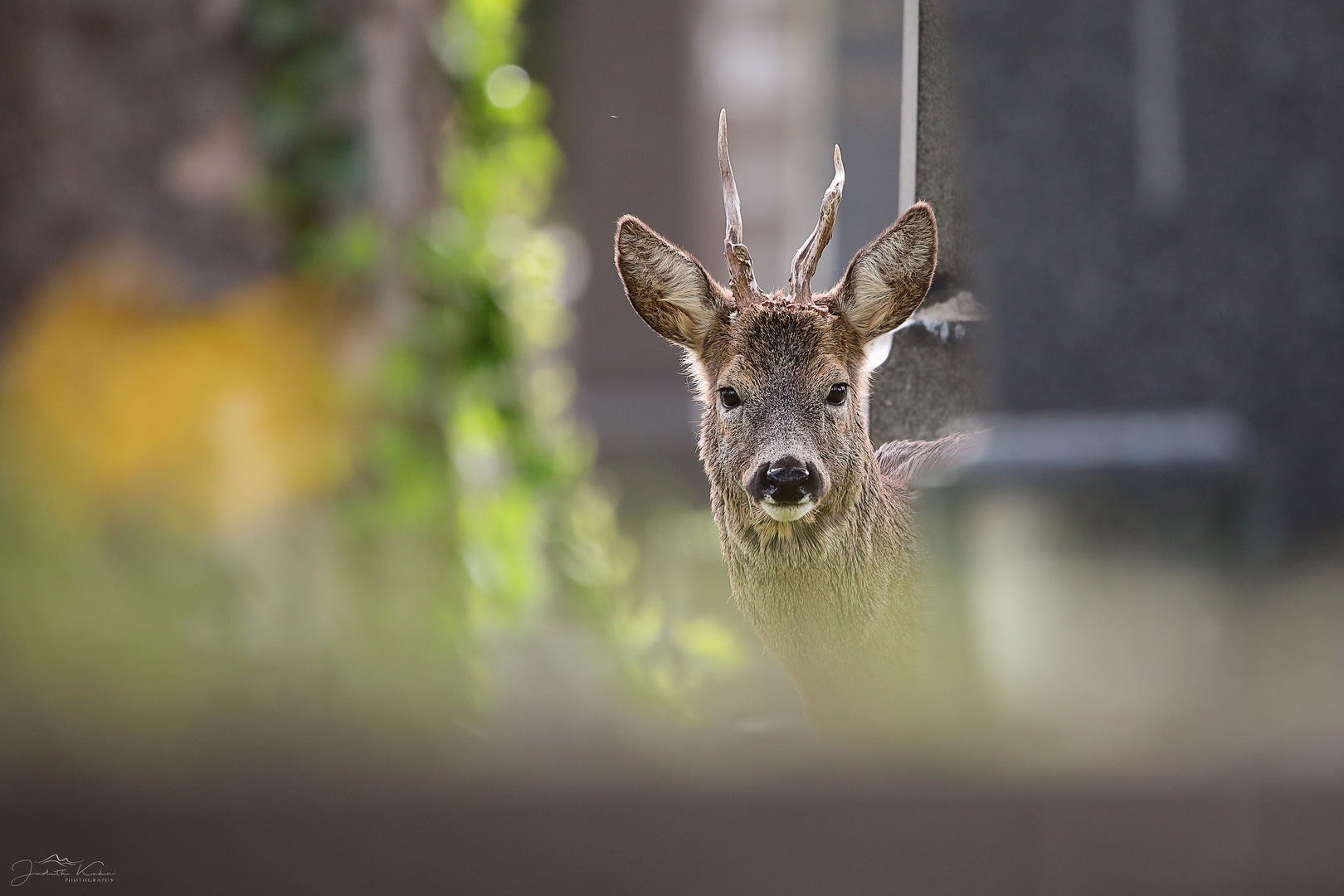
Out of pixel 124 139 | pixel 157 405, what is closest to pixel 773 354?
pixel 124 139

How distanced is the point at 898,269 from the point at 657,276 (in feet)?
0.16

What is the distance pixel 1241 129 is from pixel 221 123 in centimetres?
149

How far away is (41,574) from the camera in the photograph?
1.79 meters

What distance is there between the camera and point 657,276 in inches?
9.6

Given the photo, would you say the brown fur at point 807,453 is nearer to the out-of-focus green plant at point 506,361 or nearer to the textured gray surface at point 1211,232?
the out-of-focus green plant at point 506,361

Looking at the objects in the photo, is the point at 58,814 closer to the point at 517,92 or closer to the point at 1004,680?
the point at 517,92

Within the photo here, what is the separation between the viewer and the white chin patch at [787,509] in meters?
0.24

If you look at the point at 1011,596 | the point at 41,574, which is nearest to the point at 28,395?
the point at 41,574

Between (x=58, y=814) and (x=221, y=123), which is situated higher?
(x=221, y=123)

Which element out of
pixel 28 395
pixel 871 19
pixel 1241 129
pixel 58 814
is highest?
pixel 1241 129

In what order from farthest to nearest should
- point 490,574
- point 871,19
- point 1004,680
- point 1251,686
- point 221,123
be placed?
point 1251,686 → point 221,123 → point 490,574 → point 1004,680 → point 871,19

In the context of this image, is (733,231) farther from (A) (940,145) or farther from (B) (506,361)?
(B) (506,361)

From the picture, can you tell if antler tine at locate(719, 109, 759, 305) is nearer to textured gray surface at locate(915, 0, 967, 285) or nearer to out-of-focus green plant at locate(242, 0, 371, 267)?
textured gray surface at locate(915, 0, 967, 285)

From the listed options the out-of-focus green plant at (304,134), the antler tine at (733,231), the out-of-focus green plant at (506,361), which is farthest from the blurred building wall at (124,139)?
the antler tine at (733,231)
